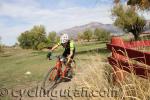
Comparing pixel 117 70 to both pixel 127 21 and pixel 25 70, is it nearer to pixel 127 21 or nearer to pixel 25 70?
pixel 25 70

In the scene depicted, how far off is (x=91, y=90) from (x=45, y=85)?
5.52 m

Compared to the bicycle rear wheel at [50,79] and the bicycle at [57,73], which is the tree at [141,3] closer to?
the bicycle at [57,73]

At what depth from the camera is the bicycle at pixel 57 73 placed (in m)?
12.3

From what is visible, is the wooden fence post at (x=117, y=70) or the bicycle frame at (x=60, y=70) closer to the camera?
the wooden fence post at (x=117, y=70)

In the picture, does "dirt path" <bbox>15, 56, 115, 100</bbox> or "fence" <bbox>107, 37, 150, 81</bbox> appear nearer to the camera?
"fence" <bbox>107, 37, 150, 81</bbox>

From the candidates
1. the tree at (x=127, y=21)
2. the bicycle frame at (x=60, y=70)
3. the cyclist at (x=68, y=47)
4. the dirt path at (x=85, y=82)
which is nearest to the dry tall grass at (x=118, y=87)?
the dirt path at (x=85, y=82)

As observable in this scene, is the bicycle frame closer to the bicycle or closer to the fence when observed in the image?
the bicycle

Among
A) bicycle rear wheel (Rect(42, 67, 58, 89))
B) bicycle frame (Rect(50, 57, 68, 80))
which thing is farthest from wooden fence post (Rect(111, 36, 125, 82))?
bicycle frame (Rect(50, 57, 68, 80))

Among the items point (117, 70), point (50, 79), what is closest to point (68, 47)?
point (50, 79)

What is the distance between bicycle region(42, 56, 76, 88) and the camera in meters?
12.3

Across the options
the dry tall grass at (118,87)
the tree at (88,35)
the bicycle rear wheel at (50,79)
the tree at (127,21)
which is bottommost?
the tree at (88,35)

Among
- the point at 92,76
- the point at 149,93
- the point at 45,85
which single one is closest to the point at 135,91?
the point at 149,93

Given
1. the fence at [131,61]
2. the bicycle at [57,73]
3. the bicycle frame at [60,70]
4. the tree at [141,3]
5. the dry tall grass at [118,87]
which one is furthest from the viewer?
the tree at [141,3]

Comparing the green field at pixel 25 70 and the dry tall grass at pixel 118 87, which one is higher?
the dry tall grass at pixel 118 87
